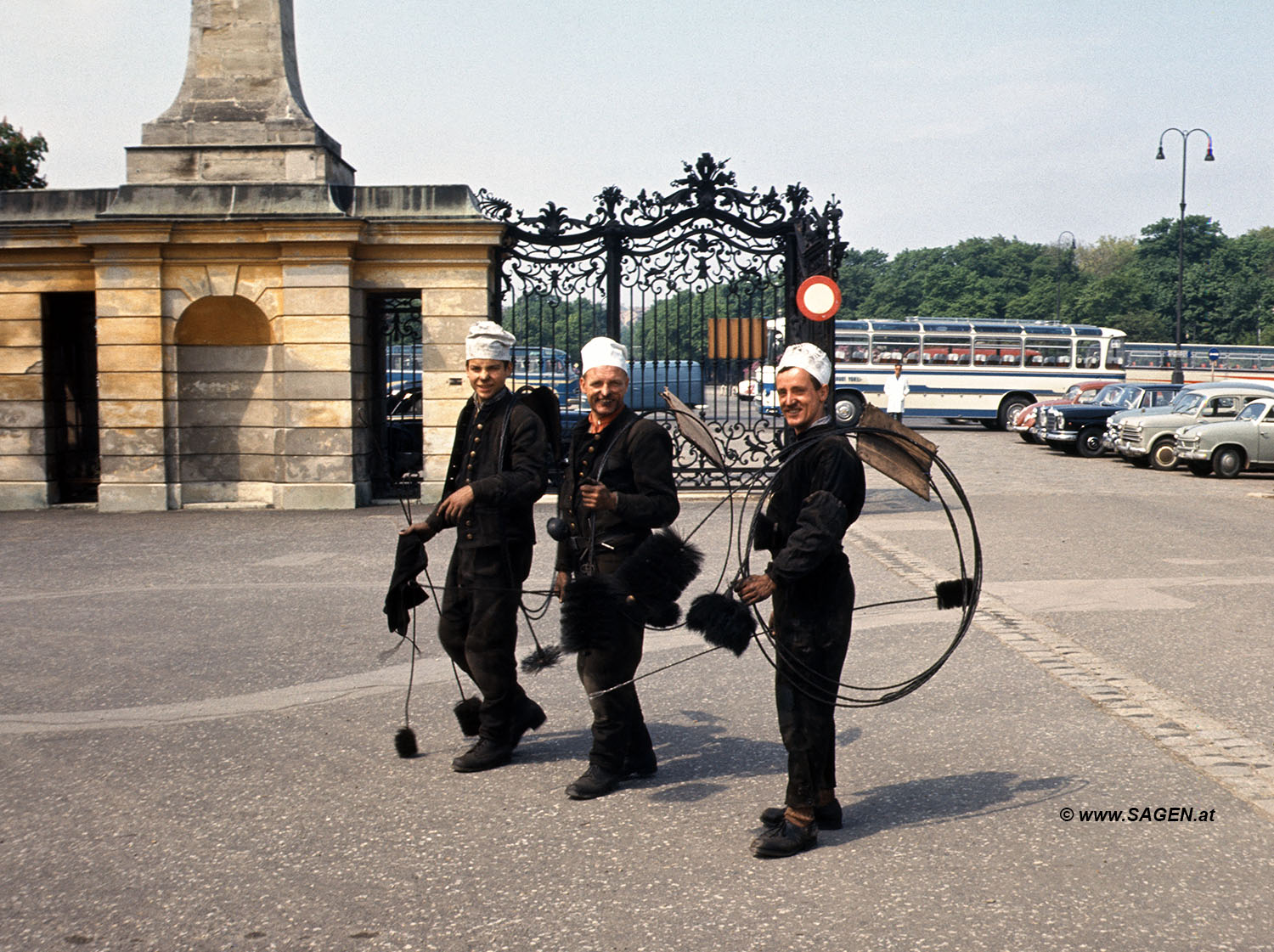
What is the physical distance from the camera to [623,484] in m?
5.52

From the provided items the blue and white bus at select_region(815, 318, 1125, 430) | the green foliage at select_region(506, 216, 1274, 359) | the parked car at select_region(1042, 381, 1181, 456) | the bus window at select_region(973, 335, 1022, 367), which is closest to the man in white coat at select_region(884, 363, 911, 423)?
the blue and white bus at select_region(815, 318, 1125, 430)

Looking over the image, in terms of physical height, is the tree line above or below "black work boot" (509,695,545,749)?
above

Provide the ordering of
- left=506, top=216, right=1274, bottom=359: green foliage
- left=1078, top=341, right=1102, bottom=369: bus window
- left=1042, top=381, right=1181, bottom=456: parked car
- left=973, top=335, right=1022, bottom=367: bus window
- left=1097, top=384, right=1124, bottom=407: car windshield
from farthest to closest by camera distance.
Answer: left=506, top=216, right=1274, bottom=359: green foliage, left=1078, top=341, right=1102, bottom=369: bus window, left=973, top=335, right=1022, bottom=367: bus window, left=1097, top=384, right=1124, bottom=407: car windshield, left=1042, top=381, right=1181, bottom=456: parked car

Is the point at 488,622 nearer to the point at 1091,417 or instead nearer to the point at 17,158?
the point at 1091,417

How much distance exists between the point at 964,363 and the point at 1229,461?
1514cm

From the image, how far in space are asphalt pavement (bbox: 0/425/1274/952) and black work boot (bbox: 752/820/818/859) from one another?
6cm

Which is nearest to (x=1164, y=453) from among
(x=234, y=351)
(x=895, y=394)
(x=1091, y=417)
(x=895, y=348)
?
(x=1091, y=417)

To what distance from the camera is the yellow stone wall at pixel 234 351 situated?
17.0 meters

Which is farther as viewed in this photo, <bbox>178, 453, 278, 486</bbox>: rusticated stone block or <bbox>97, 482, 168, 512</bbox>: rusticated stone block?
<bbox>178, 453, 278, 486</bbox>: rusticated stone block

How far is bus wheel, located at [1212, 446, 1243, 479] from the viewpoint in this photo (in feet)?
76.5

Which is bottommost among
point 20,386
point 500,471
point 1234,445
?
point 1234,445

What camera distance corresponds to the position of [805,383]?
186 inches

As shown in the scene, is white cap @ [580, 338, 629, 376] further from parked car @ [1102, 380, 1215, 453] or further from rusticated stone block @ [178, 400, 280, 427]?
parked car @ [1102, 380, 1215, 453]

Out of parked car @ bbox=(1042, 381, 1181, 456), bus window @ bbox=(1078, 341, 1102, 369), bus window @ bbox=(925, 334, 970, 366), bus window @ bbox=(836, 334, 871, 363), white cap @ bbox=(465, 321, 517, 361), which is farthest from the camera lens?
bus window @ bbox=(1078, 341, 1102, 369)
